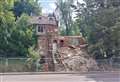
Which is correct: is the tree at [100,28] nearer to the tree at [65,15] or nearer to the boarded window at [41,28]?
the tree at [65,15]

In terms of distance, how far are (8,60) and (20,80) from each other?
8.9 inches

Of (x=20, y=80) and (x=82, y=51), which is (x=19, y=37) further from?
(x=82, y=51)

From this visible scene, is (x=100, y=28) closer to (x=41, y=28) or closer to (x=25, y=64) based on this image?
(x=41, y=28)

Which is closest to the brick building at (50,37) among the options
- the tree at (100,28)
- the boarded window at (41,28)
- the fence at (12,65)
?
the boarded window at (41,28)

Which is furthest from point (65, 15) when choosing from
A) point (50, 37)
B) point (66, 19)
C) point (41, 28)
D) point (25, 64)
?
point (25, 64)

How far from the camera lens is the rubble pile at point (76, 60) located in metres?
3.66

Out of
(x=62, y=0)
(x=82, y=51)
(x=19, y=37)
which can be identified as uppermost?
(x=62, y=0)

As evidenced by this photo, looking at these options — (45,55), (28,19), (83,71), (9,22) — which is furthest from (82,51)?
(9,22)

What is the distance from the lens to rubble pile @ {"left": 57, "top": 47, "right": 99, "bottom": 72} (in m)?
3.66

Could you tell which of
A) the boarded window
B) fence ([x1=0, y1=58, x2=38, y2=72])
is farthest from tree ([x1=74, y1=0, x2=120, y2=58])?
fence ([x1=0, y1=58, x2=38, y2=72])

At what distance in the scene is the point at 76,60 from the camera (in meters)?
3.96

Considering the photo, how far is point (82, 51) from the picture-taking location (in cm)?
358

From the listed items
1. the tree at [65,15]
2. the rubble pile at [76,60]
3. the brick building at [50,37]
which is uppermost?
the tree at [65,15]

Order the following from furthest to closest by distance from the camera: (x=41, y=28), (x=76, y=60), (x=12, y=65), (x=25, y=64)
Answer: (x=76, y=60) < (x=25, y=64) < (x=12, y=65) < (x=41, y=28)
